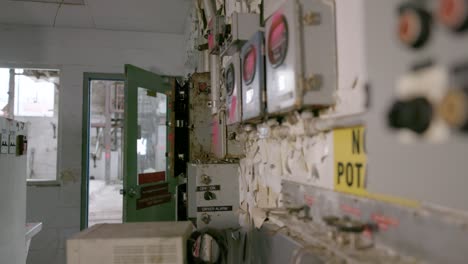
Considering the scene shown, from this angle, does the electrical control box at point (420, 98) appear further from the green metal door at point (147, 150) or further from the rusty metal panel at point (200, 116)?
the green metal door at point (147, 150)

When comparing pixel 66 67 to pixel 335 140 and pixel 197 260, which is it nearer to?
pixel 197 260

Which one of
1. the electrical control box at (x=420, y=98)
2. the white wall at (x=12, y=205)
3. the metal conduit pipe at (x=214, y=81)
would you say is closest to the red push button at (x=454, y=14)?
the electrical control box at (x=420, y=98)

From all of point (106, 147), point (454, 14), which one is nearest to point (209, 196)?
point (454, 14)

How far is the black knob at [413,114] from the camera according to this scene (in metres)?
0.56

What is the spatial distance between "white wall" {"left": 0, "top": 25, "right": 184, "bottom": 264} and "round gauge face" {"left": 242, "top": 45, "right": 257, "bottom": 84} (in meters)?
2.50

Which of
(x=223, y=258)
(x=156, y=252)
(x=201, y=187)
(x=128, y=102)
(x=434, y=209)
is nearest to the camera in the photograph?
(x=434, y=209)

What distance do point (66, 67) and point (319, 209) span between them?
126 inches

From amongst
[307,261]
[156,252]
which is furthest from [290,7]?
[156,252]

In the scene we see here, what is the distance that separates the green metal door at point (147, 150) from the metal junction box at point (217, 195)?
732 mm

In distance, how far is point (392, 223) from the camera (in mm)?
713

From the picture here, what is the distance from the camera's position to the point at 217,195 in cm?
197

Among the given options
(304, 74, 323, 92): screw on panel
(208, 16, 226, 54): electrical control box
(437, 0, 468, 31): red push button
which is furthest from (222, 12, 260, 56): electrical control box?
(437, 0, 468, 31): red push button

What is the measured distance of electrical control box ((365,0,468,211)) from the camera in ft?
1.68

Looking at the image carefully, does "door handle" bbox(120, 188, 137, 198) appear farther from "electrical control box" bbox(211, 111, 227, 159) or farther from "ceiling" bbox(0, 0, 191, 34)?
"ceiling" bbox(0, 0, 191, 34)
